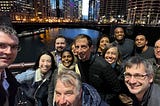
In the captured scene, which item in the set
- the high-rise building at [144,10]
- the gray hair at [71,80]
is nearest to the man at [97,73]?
the gray hair at [71,80]

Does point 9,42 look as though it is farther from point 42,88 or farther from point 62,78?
point 42,88

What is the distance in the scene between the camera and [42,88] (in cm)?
371

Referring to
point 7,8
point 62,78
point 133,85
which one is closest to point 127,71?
point 133,85

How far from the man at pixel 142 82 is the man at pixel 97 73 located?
792 mm

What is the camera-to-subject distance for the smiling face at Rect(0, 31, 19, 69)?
74.0 inches

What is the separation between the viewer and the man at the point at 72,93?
81.0 inches

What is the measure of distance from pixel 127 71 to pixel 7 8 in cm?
8653

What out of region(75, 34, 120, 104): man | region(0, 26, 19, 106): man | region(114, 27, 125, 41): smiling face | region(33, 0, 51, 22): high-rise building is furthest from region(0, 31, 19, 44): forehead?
region(33, 0, 51, 22): high-rise building

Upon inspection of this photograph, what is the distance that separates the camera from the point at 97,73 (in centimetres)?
325

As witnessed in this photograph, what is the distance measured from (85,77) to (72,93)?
126cm

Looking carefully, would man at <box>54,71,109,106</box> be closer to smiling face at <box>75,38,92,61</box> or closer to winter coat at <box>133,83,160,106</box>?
winter coat at <box>133,83,160,106</box>

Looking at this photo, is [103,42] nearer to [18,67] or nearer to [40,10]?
[18,67]

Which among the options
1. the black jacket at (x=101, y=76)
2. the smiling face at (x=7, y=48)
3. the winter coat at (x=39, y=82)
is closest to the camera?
the smiling face at (x=7, y=48)

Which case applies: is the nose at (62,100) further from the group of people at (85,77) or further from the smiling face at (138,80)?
the smiling face at (138,80)
